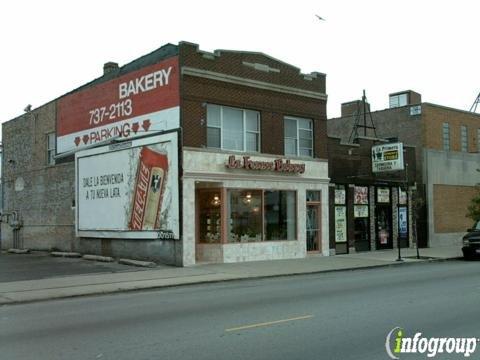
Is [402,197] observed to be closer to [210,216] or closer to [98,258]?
[210,216]

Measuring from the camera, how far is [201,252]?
68.7 ft

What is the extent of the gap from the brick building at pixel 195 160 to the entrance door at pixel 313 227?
0.04 meters

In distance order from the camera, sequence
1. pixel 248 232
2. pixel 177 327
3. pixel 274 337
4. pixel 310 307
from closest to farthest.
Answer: pixel 274 337 → pixel 177 327 → pixel 310 307 → pixel 248 232

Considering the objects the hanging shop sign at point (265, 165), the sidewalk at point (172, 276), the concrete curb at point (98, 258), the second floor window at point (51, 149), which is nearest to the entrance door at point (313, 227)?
the sidewalk at point (172, 276)

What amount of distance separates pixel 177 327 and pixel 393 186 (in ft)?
68.4

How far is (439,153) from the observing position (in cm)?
3052

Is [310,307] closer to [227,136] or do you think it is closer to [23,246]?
[227,136]

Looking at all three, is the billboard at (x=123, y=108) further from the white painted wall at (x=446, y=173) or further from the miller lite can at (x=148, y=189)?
the white painted wall at (x=446, y=173)

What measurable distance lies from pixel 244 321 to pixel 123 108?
15.0 meters

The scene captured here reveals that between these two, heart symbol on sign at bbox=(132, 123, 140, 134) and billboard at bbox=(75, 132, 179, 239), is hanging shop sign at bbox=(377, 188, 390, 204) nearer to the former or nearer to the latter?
billboard at bbox=(75, 132, 179, 239)

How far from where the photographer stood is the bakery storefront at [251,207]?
19.8 meters

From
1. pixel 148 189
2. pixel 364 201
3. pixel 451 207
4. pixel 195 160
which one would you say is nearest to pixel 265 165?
pixel 195 160

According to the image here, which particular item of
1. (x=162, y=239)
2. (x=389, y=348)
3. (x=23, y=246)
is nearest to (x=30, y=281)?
(x=162, y=239)

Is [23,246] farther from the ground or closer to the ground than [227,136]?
closer to the ground
